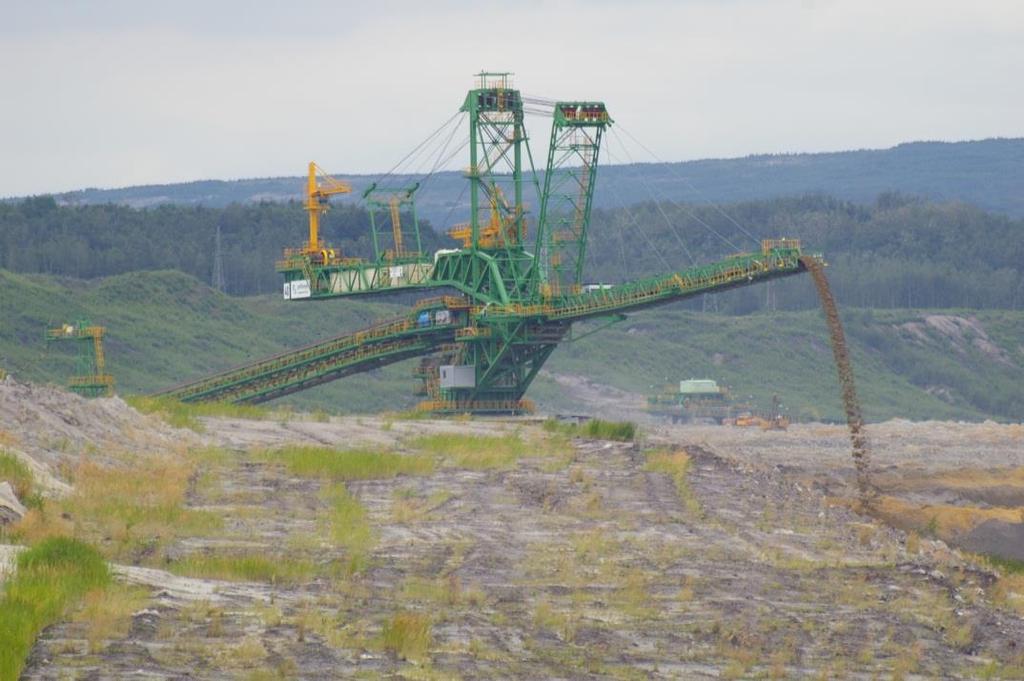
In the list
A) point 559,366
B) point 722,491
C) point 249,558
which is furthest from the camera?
point 559,366

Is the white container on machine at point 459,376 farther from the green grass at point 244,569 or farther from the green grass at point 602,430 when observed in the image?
the green grass at point 244,569

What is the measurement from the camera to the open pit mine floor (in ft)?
82.9

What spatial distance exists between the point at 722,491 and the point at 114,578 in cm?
1879

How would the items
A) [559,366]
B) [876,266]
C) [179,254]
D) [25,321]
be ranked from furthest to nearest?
1. [876,266]
2. [179,254]
3. [559,366]
4. [25,321]

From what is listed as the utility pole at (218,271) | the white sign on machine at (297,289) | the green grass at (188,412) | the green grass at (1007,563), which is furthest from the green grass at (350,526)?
the utility pole at (218,271)

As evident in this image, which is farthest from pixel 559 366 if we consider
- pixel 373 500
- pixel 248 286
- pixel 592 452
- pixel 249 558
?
pixel 249 558

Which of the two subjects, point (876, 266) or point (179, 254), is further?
point (876, 266)

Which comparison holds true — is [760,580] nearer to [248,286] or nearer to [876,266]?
[248,286]

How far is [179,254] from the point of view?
171375 mm

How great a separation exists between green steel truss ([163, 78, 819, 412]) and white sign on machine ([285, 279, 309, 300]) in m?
1.54

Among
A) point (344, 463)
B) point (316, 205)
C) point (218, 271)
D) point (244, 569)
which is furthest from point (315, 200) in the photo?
point (218, 271)

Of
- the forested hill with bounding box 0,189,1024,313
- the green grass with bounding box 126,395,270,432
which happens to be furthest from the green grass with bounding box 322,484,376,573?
the forested hill with bounding box 0,189,1024,313

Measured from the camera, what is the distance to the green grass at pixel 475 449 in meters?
46.7

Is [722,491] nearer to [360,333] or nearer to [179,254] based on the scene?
[360,333]
